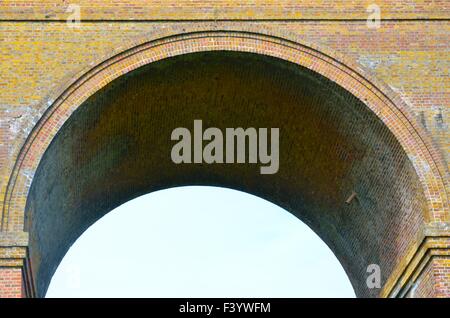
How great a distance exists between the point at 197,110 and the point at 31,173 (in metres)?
3.85

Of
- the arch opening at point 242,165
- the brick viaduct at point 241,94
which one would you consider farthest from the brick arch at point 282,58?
the arch opening at point 242,165

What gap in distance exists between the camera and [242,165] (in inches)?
808

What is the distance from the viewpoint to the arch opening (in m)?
17.3

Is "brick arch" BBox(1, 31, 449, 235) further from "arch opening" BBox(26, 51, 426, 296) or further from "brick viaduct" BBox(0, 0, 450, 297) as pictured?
"arch opening" BBox(26, 51, 426, 296)

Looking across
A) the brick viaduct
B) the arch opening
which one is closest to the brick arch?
the brick viaduct

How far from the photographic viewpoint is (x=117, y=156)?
766 inches

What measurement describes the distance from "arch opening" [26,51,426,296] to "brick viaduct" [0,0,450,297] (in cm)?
4

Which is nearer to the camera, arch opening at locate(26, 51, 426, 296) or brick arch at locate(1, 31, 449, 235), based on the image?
brick arch at locate(1, 31, 449, 235)

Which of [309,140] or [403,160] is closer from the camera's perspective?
[403,160]

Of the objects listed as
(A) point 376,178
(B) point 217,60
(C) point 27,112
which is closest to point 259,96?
(B) point 217,60

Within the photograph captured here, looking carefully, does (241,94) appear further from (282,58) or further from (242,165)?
(242,165)

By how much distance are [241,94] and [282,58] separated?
149 centimetres
